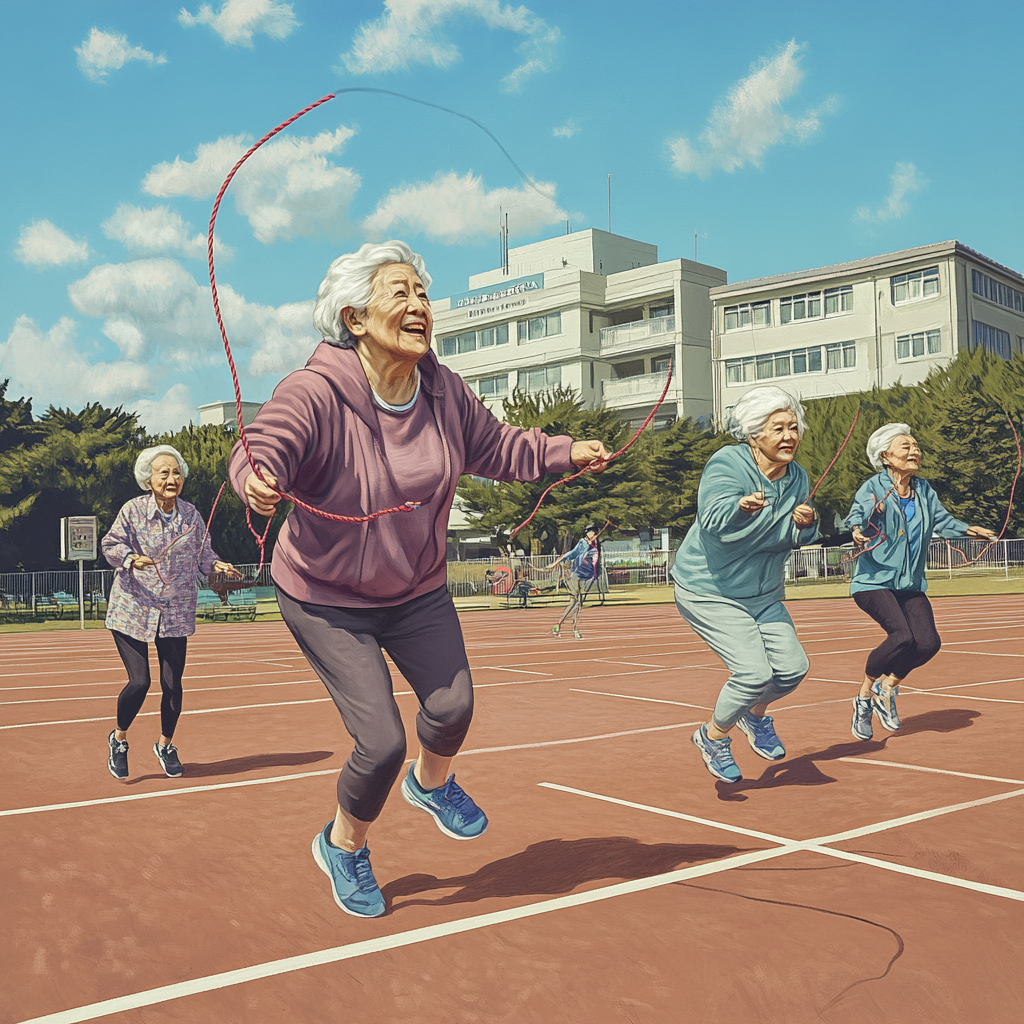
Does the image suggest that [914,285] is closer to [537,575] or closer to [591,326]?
[591,326]

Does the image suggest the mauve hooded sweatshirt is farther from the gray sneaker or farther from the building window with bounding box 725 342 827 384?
the building window with bounding box 725 342 827 384

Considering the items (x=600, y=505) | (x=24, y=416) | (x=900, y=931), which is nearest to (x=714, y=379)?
(x=600, y=505)

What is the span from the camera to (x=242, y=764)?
743cm

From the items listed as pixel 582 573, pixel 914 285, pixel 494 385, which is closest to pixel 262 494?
pixel 582 573

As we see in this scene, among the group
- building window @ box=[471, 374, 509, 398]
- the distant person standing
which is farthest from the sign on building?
building window @ box=[471, 374, 509, 398]

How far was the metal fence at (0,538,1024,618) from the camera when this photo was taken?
38156mm

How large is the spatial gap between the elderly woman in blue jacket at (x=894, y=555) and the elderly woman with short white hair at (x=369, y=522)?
13.2 feet

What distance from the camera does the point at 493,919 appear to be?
4.11m

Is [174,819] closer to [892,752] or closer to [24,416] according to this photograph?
[892,752]

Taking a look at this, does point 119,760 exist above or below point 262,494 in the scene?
below

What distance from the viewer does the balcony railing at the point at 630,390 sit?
74.0 m

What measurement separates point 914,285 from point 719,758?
5996 cm

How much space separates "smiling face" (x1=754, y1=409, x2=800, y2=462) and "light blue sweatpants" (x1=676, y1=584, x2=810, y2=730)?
2.78ft

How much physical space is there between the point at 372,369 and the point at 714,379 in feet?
221
